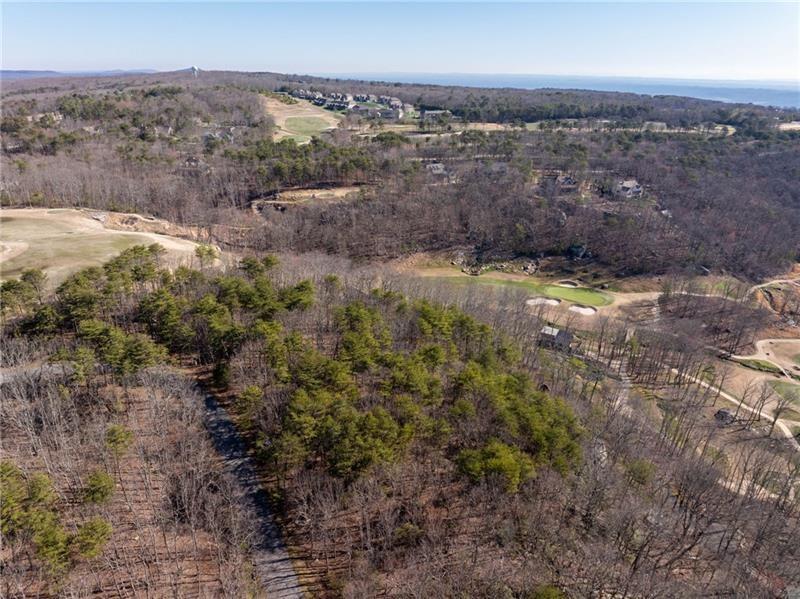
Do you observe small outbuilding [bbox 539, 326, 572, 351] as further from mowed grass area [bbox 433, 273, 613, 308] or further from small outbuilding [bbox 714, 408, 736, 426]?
mowed grass area [bbox 433, 273, 613, 308]

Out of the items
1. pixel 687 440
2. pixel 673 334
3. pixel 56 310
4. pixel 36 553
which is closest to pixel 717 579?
pixel 687 440

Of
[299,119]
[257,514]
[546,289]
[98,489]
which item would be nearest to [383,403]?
[257,514]

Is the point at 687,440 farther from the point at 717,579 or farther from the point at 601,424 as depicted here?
the point at 717,579

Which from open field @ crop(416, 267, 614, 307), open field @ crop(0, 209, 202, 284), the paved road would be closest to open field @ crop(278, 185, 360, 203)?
open field @ crop(416, 267, 614, 307)

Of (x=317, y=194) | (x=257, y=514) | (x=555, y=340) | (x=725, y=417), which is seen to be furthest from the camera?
(x=317, y=194)

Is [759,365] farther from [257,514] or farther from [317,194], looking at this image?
[317,194]

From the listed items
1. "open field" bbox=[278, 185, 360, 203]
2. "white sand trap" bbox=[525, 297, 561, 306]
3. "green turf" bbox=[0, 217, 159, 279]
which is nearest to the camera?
"green turf" bbox=[0, 217, 159, 279]
